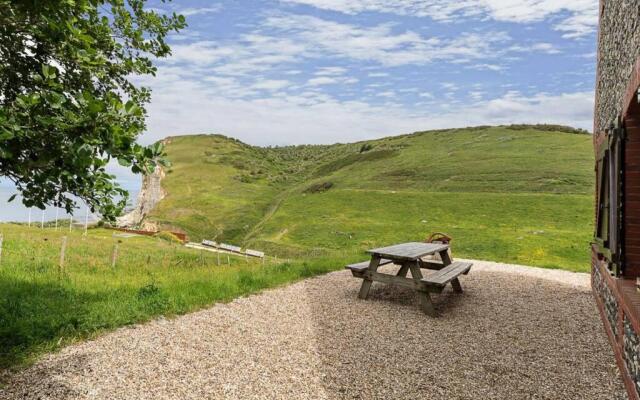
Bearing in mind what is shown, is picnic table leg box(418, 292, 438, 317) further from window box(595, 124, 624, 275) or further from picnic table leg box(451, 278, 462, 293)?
window box(595, 124, 624, 275)

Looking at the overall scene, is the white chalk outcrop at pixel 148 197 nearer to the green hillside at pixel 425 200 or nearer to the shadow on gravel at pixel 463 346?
the green hillside at pixel 425 200

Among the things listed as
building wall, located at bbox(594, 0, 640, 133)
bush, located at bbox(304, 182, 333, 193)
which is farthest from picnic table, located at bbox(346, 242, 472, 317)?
bush, located at bbox(304, 182, 333, 193)

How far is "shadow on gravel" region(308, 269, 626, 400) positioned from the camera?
5754 mm

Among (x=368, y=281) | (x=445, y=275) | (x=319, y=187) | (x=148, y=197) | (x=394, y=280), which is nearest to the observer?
A: (x=394, y=280)

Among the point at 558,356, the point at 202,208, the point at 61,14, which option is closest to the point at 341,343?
the point at 558,356

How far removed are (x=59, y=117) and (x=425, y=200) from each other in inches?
1747

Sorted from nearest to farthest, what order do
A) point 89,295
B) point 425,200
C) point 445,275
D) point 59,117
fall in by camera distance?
point 59,117
point 89,295
point 445,275
point 425,200

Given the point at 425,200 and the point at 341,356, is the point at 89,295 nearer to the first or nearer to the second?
the point at 341,356

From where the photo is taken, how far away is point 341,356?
675cm

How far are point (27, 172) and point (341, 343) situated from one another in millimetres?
5331

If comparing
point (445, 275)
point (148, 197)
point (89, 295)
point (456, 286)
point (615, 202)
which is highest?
point (615, 202)

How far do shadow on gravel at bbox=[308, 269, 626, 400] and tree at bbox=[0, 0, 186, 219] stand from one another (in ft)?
12.8

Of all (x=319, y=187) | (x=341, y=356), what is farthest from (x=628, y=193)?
(x=319, y=187)

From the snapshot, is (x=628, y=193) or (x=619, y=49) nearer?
(x=628, y=193)
